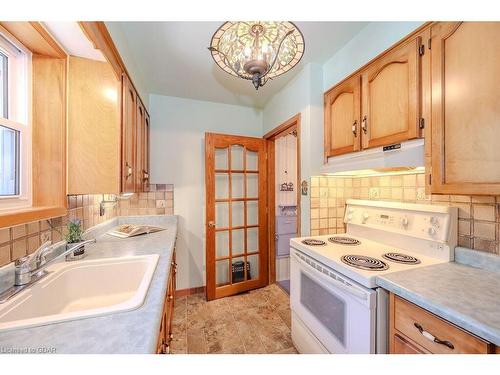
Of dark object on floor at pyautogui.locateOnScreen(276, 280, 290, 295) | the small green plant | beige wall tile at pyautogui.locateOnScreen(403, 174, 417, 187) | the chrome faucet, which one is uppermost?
beige wall tile at pyautogui.locateOnScreen(403, 174, 417, 187)

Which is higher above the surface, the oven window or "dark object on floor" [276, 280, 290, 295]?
the oven window

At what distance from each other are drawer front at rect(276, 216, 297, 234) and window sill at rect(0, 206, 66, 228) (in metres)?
2.30

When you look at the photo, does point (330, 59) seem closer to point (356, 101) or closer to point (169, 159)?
point (356, 101)

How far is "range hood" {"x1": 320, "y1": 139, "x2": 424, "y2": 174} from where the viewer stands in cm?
108

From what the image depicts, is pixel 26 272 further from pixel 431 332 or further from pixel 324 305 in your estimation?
pixel 431 332

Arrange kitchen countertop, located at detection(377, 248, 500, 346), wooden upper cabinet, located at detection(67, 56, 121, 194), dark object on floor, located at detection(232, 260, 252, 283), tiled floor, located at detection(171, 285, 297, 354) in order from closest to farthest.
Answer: kitchen countertop, located at detection(377, 248, 500, 346), wooden upper cabinet, located at detection(67, 56, 121, 194), tiled floor, located at detection(171, 285, 297, 354), dark object on floor, located at detection(232, 260, 252, 283)

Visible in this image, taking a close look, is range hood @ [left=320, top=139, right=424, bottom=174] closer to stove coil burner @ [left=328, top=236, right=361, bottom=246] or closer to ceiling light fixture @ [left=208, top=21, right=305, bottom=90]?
stove coil burner @ [left=328, top=236, right=361, bottom=246]

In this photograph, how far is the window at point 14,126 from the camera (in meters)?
0.89

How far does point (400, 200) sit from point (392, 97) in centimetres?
75

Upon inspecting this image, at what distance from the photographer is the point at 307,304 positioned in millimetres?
1411

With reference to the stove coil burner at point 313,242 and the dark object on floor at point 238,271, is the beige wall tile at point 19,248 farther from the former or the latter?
the dark object on floor at point 238,271

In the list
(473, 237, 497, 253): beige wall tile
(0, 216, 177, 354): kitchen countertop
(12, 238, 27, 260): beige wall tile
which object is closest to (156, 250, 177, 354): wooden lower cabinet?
(0, 216, 177, 354): kitchen countertop

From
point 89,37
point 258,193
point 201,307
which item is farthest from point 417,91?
point 201,307

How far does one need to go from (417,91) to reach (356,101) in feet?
1.32
